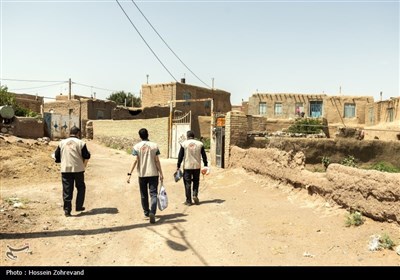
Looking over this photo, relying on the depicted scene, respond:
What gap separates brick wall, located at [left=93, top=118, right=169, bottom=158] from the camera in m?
18.5

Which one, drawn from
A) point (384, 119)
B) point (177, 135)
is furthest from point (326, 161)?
point (384, 119)

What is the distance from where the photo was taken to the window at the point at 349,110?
36.8 meters

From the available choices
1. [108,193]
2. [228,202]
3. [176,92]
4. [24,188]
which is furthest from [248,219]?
[176,92]

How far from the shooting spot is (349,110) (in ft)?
121

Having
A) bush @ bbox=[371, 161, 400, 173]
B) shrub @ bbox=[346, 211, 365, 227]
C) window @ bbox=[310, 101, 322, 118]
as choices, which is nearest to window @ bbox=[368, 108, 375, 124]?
window @ bbox=[310, 101, 322, 118]

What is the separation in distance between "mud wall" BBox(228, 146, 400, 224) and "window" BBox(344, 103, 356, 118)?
30.6 metres

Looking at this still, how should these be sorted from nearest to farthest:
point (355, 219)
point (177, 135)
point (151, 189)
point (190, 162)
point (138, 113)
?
point (355, 219) < point (151, 189) < point (190, 162) < point (177, 135) < point (138, 113)

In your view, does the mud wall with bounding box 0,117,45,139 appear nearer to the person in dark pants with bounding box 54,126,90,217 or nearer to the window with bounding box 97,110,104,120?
the window with bounding box 97,110,104,120

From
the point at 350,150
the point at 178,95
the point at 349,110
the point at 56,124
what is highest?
the point at 178,95

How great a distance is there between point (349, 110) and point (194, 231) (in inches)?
1389

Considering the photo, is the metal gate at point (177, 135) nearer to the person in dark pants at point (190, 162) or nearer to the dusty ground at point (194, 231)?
the dusty ground at point (194, 231)

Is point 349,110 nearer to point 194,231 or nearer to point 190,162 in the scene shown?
point 190,162

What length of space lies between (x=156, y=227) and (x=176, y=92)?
91.4 feet
